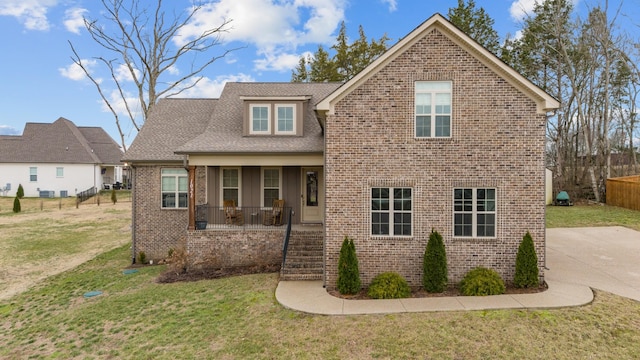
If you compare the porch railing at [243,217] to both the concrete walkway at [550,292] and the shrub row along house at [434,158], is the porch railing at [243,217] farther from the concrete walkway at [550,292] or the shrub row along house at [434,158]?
the shrub row along house at [434,158]

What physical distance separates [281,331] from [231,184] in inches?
303

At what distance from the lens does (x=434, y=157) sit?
940 cm

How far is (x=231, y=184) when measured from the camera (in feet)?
44.6

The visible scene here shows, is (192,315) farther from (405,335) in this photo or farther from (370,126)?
(370,126)

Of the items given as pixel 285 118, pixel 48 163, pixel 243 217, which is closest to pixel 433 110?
pixel 285 118

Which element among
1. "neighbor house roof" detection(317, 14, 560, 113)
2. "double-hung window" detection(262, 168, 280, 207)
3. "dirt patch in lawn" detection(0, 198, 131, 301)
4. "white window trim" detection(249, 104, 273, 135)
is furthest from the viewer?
"white window trim" detection(249, 104, 273, 135)

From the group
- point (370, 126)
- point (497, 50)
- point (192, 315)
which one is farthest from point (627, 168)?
point (192, 315)

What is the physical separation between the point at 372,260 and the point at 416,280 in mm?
1319

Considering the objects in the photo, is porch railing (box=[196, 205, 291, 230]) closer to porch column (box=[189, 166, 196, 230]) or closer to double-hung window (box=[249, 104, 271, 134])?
porch column (box=[189, 166, 196, 230])

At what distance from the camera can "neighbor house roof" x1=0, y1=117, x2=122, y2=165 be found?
36531 millimetres

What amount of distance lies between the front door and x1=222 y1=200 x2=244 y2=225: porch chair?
2.46 m

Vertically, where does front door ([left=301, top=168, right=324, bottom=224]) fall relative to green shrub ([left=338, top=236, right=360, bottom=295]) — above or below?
above

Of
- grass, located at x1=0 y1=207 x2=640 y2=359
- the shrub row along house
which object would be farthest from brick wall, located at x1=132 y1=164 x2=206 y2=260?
the shrub row along house

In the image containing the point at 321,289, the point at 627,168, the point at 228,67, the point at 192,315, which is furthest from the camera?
the point at 627,168
